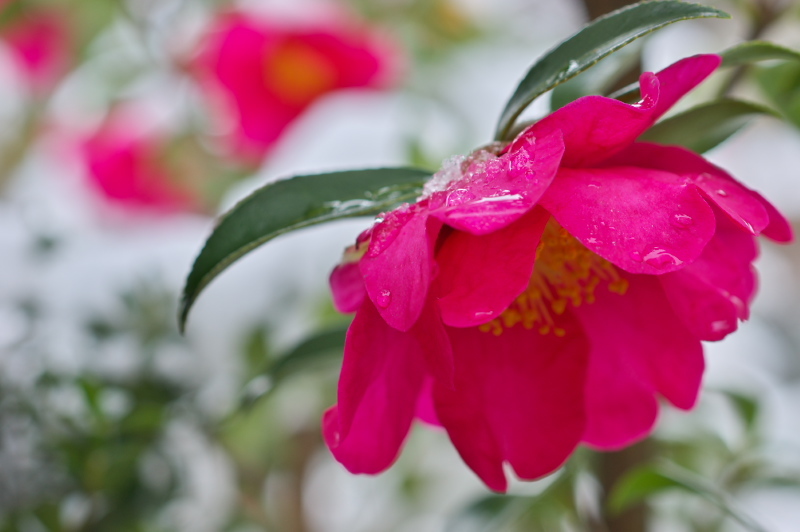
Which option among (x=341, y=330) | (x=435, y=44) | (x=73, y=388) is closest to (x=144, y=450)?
(x=73, y=388)

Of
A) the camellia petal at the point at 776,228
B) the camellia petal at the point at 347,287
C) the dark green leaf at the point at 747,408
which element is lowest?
the dark green leaf at the point at 747,408

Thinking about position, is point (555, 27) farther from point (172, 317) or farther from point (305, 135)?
point (172, 317)

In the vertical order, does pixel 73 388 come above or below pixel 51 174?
above

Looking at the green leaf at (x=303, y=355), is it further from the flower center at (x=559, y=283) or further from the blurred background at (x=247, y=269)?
the flower center at (x=559, y=283)

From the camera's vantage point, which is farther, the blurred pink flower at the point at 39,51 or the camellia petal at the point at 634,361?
the blurred pink flower at the point at 39,51

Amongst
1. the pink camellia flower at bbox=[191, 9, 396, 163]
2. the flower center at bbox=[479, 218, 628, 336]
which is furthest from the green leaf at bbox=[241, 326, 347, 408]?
the pink camellia flower at bbox=[191, 9, 396, 163]

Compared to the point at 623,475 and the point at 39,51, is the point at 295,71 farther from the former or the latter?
the point at 623,475

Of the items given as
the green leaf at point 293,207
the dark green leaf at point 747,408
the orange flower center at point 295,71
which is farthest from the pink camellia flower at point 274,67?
the green leaf at point 293,207
